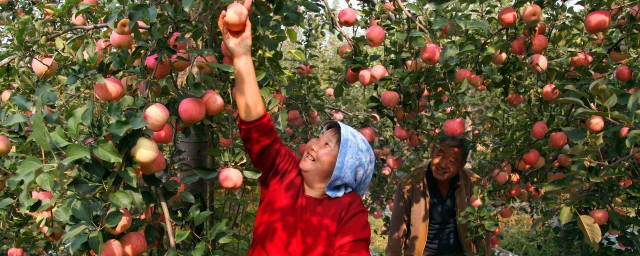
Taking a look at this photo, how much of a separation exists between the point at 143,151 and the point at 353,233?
749mm

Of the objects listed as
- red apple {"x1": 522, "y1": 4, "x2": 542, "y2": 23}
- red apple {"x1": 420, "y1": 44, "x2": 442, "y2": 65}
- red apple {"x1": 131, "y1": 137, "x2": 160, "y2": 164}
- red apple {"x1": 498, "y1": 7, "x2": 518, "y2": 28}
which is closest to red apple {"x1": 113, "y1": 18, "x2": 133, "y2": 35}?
red apple {"x1": 131, "y1": 137, "x2": 160, "y2": 164}

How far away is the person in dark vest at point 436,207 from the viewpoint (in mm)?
2811

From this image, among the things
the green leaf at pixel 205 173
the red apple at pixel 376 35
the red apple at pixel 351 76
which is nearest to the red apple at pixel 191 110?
the green leaf at pixel 205 173

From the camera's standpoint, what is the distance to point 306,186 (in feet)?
5.97

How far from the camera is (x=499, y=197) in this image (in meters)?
3.50

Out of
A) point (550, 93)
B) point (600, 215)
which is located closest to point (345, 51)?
point (550, 93)

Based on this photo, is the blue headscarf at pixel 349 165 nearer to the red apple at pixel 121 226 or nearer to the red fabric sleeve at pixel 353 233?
the red fabric sleeve at pixel 353 233

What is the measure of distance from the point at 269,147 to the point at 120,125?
62 centimetres

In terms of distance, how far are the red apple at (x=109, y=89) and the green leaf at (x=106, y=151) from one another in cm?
33

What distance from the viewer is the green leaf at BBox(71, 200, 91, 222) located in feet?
3.93

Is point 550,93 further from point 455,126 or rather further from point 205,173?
point 205,173

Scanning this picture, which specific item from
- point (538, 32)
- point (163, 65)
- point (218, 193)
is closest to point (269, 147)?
point (163, 65)

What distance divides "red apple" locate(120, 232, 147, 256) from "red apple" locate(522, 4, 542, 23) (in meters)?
1.61

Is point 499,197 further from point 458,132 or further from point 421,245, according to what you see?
point 458,132
